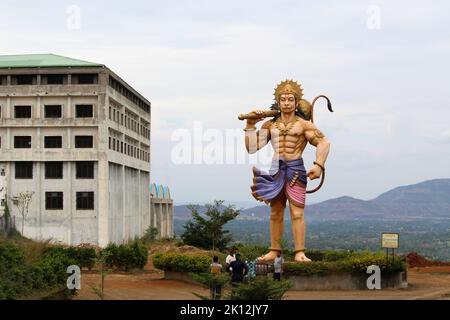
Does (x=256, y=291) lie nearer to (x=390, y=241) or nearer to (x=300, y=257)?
(x=300, y=257)

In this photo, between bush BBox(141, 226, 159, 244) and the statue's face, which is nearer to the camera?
the statue's face

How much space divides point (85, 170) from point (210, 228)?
1041 centimetres

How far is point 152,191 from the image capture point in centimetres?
6775

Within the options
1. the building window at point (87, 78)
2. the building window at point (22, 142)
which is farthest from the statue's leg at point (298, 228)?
the building window at point (22, 142)

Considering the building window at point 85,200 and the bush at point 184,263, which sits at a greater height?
the building window at point 85,200

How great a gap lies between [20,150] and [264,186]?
27506mm

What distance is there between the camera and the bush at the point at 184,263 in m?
26.9

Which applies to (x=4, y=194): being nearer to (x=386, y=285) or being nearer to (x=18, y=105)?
(x=18, y=105)

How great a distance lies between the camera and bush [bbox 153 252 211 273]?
2691cm

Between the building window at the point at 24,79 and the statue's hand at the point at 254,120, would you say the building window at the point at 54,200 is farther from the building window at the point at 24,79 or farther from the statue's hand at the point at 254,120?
the statue's hand at the point at 254,120

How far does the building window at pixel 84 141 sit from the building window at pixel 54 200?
3368mm

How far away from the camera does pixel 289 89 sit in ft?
84.1

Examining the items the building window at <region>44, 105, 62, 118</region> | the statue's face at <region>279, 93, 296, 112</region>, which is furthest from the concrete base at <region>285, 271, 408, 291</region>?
the building window at <region>44, 105, 62, 118</region>

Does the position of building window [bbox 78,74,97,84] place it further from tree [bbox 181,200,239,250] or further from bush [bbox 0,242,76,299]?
bush [bbox 0,242,76,299]
